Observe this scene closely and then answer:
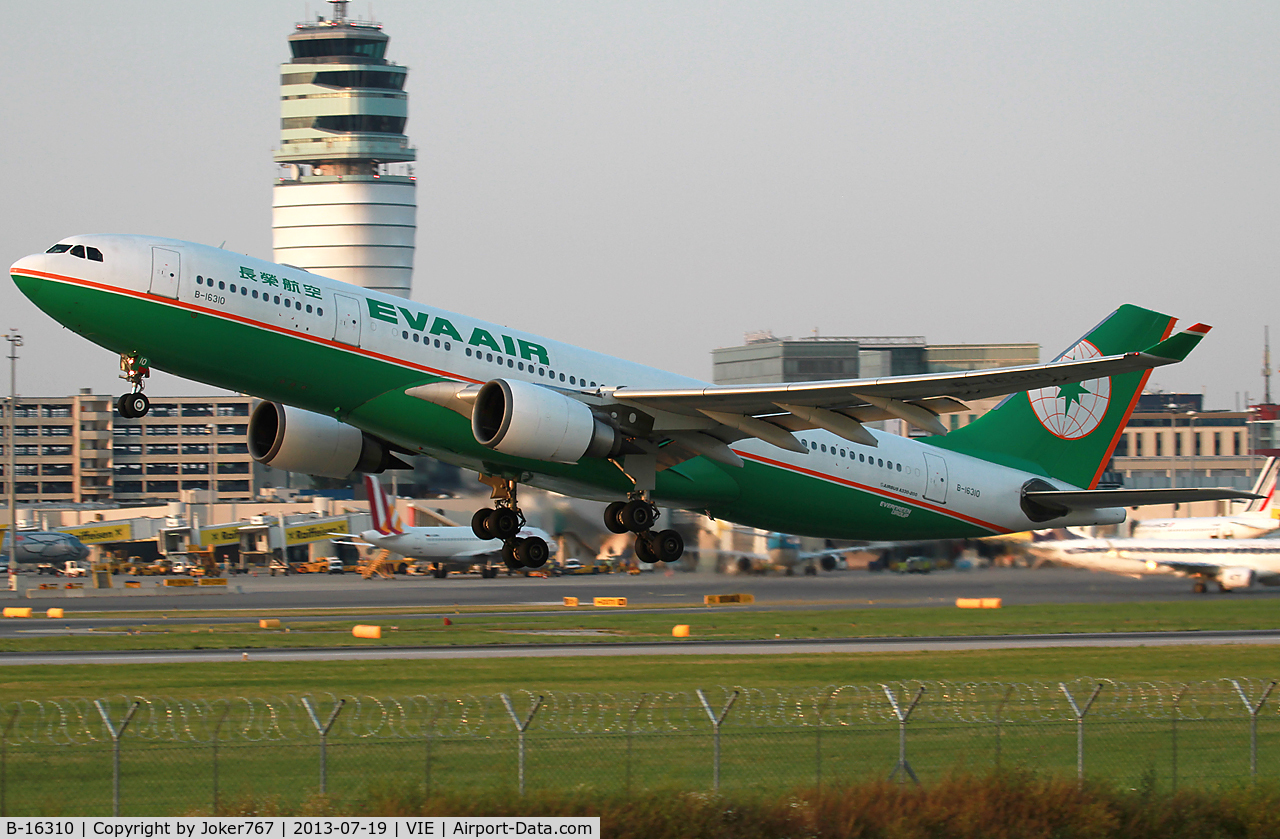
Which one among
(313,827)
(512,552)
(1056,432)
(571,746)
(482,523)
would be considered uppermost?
(1056,432)

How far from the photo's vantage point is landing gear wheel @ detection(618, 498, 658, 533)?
32.1 meters

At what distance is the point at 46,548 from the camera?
381 feet

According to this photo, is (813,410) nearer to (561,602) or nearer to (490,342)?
(490,342)

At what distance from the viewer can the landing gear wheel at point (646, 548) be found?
33.0 meters

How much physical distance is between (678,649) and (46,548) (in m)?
87.4

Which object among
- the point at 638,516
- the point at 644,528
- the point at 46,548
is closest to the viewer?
the point at 638,516

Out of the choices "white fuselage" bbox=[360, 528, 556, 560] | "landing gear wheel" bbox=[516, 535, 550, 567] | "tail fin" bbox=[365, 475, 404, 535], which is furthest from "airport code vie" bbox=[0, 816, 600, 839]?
"white fuselage" bbox=[360, 528, 556, 560]

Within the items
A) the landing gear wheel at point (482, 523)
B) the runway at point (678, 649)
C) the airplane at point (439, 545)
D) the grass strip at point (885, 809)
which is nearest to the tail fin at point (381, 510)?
the airplane at point (439, 545)

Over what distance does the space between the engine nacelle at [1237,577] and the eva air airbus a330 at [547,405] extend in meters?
32.9

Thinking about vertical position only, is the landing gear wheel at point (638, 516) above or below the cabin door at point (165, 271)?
below

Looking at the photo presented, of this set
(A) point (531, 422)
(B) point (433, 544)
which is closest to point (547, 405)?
(A) point (531, 422)

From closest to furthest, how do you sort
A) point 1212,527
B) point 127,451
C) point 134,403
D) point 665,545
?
point 134,403, point 665,545, point 1212,527, point 127,451

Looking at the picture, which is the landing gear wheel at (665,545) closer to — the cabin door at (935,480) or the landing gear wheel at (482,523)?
the landing gear wheel at (482,523)

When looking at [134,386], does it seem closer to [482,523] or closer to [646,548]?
[482,523]
